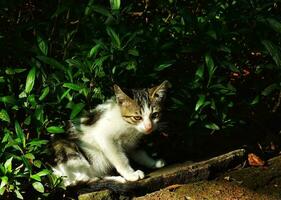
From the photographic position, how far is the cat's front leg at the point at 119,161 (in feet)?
14.6

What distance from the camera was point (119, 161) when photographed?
446cm

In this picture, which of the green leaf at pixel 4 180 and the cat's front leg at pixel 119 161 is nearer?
the green leaf at pixel 4 180

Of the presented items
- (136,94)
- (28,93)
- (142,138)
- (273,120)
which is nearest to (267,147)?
(273,120)

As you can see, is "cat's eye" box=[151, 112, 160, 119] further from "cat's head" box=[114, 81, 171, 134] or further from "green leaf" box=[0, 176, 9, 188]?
"green leaf" box=[0, 176, 9, 188]

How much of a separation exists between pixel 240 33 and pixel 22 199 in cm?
251

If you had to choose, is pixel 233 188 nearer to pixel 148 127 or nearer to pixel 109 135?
pixel 148 127

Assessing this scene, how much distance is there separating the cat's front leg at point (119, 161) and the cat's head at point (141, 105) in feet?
0.86

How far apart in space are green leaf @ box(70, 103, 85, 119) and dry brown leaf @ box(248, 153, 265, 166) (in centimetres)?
184

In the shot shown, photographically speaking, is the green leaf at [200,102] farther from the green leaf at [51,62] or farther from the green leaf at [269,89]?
the green leaf at [51,62]

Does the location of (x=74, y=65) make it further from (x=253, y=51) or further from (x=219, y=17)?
(x=253, y=51)

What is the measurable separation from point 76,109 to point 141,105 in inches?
22.3

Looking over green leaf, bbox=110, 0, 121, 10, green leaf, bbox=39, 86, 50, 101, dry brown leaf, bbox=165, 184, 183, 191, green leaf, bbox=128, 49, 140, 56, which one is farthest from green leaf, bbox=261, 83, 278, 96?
green leaf, bbox=39, 86, 50, 101

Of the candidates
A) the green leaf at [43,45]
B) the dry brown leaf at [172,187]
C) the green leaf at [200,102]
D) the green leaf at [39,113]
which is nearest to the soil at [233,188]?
the dry brown leaf at [172,187]

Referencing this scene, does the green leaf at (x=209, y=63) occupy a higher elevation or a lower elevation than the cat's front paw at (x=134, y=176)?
higher
